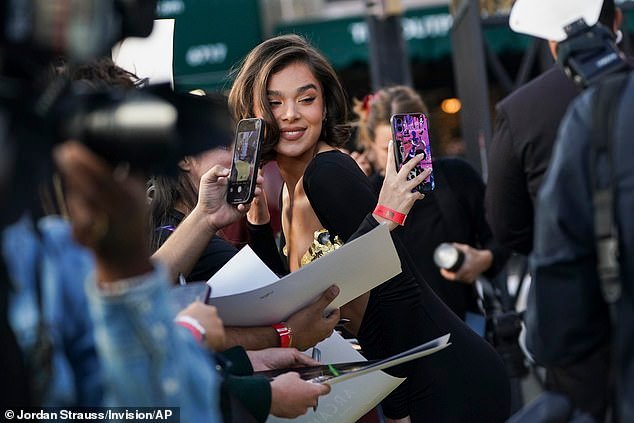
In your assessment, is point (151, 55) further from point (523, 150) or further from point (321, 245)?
point (523, 150)

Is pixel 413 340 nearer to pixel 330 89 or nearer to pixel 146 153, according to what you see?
pixel 330 89

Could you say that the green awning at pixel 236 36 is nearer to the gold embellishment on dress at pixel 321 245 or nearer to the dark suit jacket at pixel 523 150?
the dark suit jacket at pixel 523 150

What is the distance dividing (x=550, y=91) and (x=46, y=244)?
218cm

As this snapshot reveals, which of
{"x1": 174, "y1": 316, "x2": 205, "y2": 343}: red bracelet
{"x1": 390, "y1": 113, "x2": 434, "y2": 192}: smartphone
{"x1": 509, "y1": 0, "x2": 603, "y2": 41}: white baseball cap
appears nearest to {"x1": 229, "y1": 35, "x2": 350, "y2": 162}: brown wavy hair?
{"x1": 390, "y1": 113, "x2": 434, "y2": 192}: smartphone

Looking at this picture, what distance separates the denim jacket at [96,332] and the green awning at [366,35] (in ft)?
28.8

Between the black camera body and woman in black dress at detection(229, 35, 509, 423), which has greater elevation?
the black camera body

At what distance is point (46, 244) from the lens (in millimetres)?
1541

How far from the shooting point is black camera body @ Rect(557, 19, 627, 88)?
1.94 meters

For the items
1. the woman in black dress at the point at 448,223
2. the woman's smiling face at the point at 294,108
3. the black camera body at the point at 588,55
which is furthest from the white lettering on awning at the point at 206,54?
the black camera body at the point at 588,55

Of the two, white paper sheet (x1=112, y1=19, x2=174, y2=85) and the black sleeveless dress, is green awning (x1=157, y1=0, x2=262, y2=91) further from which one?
the black sleeveless dress

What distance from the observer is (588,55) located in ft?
6.50

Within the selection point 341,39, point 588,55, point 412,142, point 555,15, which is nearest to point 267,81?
point 412,142

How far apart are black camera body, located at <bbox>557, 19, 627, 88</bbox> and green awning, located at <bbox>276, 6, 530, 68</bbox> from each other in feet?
27.0

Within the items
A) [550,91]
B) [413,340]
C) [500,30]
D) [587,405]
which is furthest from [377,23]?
[587,405]
